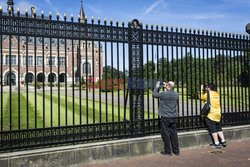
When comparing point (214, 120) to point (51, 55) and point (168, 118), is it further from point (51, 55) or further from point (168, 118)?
point (51, 55)

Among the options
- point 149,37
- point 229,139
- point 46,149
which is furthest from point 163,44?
point 46,149

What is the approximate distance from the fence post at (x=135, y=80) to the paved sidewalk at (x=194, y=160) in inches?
32.8

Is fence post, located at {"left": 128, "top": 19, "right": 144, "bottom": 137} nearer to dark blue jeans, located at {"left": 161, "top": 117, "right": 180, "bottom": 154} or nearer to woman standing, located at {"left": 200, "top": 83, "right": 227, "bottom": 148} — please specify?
dark blue jeans, located at {"left": 161, "top": 117, "right": 180, "bottom": 154}

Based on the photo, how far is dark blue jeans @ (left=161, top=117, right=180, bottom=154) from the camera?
6336 millimetres

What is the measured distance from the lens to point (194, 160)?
593 centimetres

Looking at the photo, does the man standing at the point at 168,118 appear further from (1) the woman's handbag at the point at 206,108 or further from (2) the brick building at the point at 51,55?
(2) the brick building at the point at 51,55

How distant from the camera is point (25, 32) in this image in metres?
5.50

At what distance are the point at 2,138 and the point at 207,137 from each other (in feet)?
17.8

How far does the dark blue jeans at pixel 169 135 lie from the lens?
634 cm

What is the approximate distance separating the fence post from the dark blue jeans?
60 centimetres

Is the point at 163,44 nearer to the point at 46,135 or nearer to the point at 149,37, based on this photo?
the point at 149,37

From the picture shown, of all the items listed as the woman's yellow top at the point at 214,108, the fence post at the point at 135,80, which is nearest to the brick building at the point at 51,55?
the fence post at the point at 135,80

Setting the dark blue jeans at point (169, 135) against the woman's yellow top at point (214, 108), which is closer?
the dark blue jeans at point (169, 135)

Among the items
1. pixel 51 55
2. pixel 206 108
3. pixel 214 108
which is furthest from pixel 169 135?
pixel 51 55
